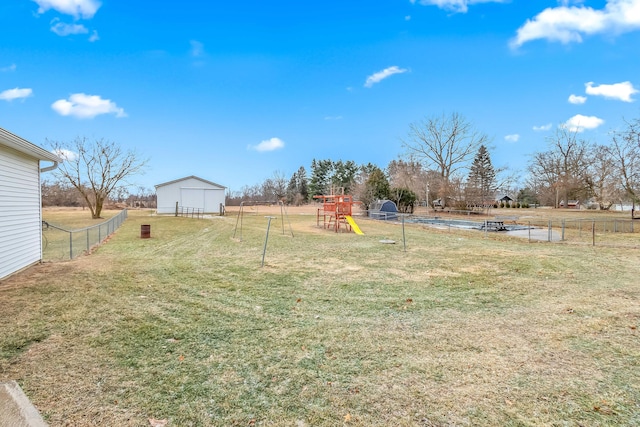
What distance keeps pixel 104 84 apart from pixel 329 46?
1397 centimetres

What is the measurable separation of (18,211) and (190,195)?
2738 cm

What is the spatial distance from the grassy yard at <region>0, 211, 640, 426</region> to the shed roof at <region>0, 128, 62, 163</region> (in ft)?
8.53

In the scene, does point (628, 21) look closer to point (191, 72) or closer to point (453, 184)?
point (453, 184)

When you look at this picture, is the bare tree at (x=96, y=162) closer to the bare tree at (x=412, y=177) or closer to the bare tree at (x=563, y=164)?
the bare tree at (x=412, y=177)

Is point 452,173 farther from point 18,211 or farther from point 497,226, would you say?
point 18,211

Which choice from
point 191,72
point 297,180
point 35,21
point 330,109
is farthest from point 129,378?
point 297,180

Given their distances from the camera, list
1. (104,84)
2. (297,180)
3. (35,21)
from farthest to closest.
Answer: (297,180)
(104,84)
(35,21)

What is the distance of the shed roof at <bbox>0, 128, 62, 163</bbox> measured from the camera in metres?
5.74

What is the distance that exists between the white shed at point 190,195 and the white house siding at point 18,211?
80.7 feet

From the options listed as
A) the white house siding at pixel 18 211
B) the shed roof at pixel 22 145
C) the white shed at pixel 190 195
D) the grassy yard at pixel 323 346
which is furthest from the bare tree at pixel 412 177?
the white house siding at pixel 18 211

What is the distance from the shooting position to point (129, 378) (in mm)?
2865

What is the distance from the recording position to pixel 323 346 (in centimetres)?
359

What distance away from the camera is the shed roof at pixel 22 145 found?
574 centimetres

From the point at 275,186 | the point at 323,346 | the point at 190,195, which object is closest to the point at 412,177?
the point at 190,195
